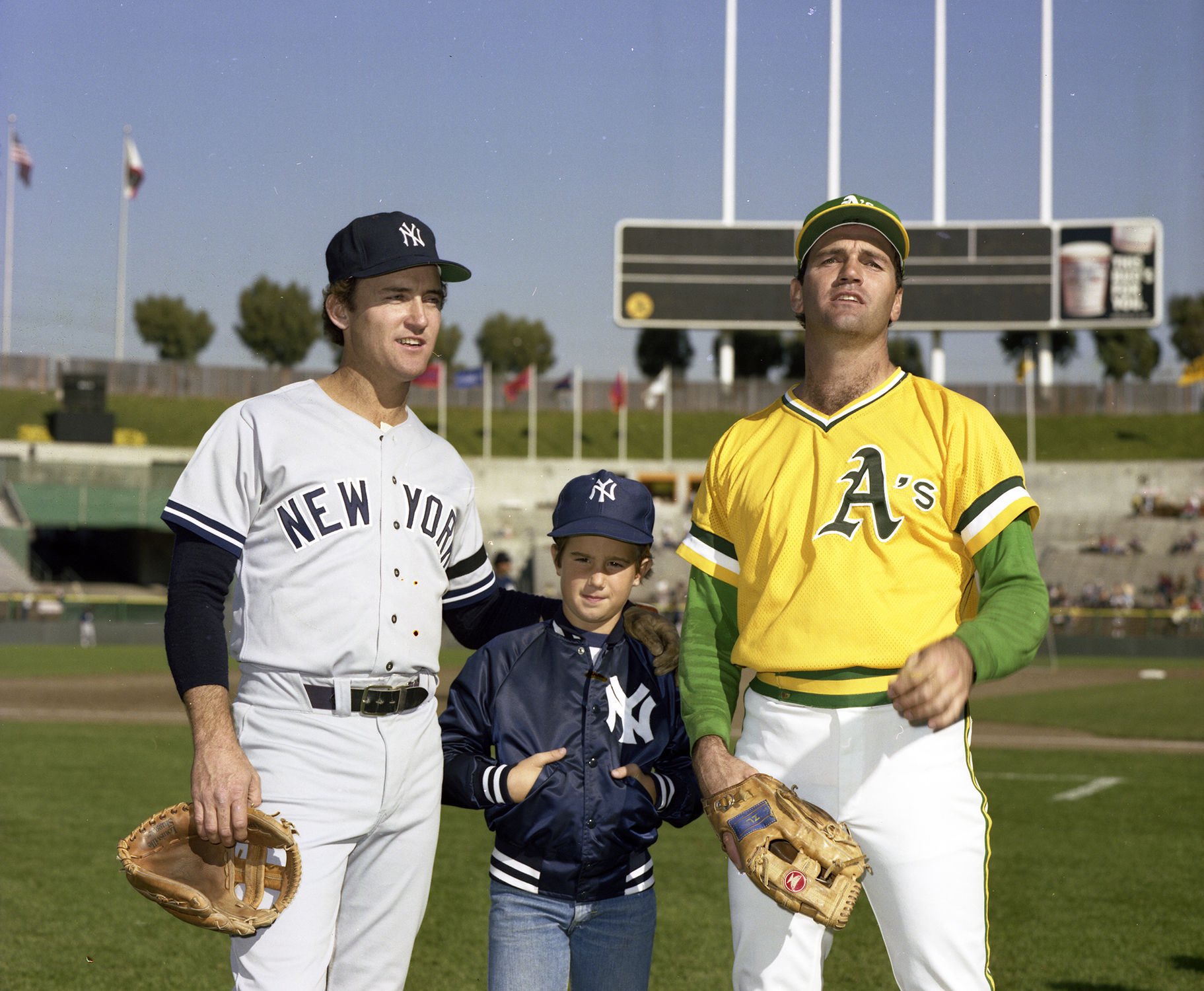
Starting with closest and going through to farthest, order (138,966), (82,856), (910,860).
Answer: (910,860)
(138,966)
(82,856)

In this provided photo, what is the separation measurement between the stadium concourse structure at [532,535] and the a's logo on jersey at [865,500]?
26909 mm

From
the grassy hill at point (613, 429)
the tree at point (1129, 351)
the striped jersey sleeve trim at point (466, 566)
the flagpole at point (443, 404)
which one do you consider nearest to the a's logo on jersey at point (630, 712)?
the striped jersey sleeve trim at point (466, 566)

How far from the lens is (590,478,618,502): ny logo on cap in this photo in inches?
123

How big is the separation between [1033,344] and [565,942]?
4755 cm

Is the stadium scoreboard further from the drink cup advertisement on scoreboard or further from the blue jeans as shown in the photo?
the blue jeans

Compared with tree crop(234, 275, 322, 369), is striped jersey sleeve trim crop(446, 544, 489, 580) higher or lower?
lower

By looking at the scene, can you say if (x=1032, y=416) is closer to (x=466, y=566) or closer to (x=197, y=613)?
(x=466, y=566)

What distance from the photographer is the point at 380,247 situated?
9.77 feet

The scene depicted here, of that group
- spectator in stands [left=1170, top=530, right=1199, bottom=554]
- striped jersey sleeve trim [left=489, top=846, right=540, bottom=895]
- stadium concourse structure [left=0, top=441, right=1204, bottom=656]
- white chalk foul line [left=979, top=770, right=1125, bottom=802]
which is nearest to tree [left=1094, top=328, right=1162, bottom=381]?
stadium concourse structure [left=0, top=441, right=1204, bottom=656]

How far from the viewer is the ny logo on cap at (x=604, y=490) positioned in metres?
3.14

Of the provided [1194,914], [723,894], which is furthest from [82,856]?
[1194,914]

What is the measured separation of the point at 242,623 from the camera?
9.56 ft

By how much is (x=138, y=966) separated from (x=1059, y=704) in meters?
15.3

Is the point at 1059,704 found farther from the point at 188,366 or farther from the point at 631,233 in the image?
the point at 188,366
